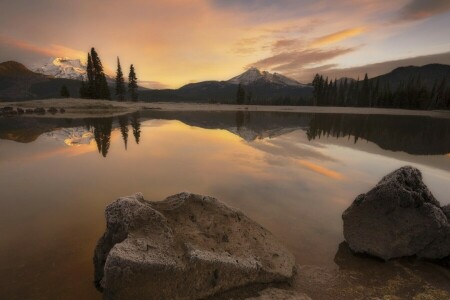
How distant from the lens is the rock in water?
17.5 feet

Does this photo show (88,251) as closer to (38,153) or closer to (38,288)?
(38,288)

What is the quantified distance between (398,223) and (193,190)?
5270 mm

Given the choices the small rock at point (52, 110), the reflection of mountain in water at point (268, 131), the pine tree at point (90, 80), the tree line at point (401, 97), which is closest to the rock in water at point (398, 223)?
the reflection of mountain in water at point (268, 131)

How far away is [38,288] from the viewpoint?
3900 mm

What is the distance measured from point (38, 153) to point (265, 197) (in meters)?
11.0

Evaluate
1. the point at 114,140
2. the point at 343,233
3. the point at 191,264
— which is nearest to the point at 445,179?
the point at 343,233

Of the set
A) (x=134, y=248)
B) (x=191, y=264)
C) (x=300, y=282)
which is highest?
(x=134, y=248)

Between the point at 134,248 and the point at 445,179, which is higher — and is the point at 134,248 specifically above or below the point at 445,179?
above

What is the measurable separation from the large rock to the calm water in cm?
72

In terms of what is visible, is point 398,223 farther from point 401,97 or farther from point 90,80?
point 401,97

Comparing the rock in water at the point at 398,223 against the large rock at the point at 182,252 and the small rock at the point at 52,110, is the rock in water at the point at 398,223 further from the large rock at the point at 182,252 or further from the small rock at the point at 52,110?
the small rock at the point at 52,110

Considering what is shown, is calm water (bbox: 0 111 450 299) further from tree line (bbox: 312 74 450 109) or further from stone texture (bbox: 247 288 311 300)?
tree line (bbox: 312 74 450 109)

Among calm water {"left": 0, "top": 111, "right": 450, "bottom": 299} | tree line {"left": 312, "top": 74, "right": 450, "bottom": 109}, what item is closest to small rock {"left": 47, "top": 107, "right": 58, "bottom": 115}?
calm water {"left": 0, "top": 111, "right": 450, "bottom": 299}

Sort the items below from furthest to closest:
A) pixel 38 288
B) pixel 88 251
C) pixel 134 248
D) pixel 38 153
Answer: pixel 38 153 → pixel 88 251 → pixel 38 288 → pixel 134 248
